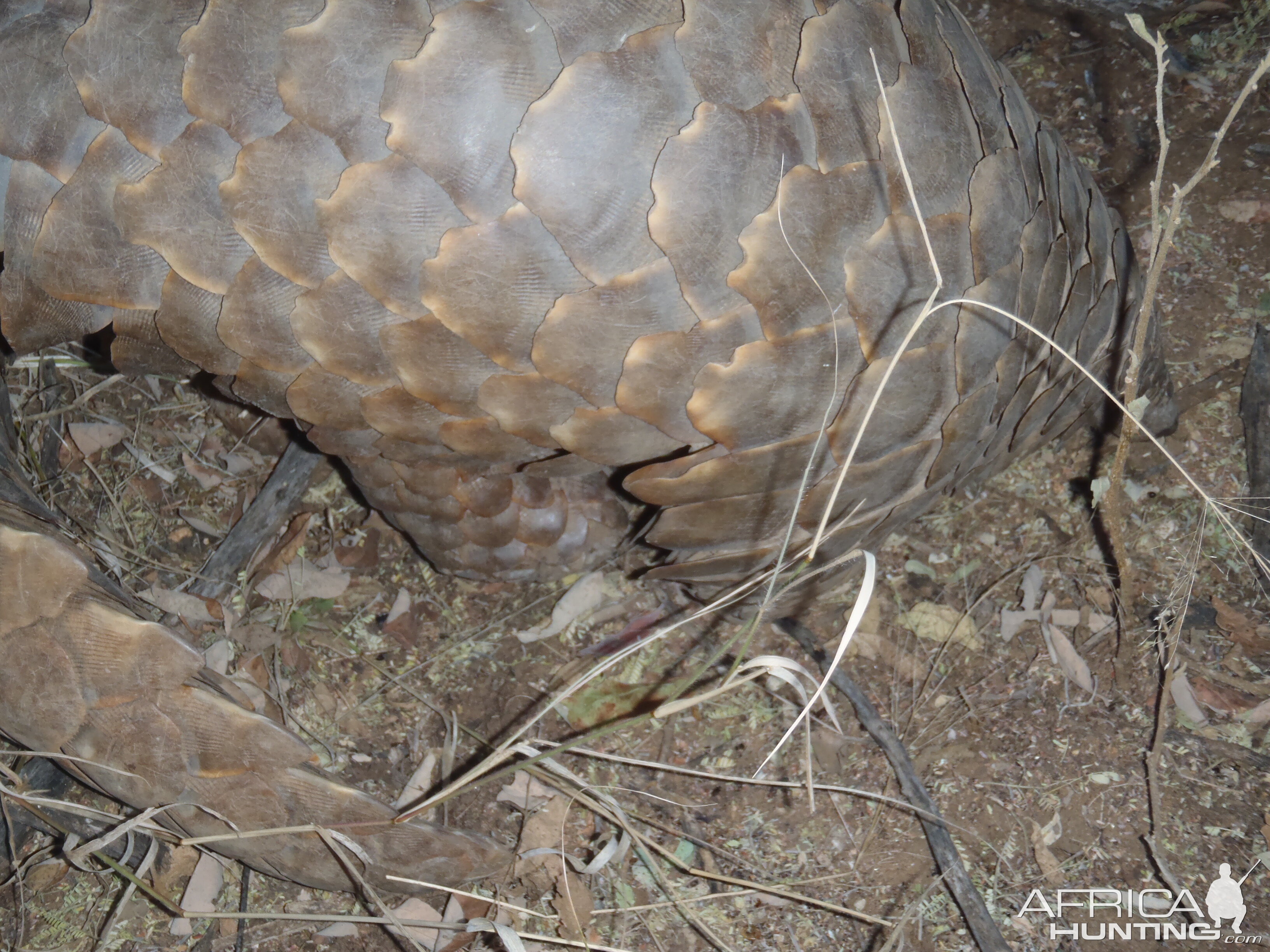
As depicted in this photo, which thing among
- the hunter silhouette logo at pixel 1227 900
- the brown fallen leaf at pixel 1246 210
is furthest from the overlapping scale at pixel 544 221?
the brown fallen leaf at pixel 1246 210

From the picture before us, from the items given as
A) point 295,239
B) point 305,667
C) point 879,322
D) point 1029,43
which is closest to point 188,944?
point 305,667

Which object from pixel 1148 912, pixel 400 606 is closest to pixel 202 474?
pixel 400 606

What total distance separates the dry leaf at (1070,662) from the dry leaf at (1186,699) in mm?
158

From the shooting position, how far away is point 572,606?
230cm

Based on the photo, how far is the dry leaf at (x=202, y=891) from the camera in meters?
1.89

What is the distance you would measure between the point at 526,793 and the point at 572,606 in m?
0.44

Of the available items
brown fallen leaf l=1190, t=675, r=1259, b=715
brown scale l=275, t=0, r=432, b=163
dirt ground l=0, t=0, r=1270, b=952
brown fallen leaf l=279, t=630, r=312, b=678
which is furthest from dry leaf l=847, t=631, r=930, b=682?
brown scale l=275, t=0, r=432, b=163

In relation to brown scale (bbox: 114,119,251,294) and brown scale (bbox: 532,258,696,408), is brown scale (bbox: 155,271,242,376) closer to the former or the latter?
brown scale (bbox: 114,119,251,294)

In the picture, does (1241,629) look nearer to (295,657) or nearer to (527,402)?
(527,402)

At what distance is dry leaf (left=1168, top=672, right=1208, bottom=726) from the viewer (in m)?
2.04

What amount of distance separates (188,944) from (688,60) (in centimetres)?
182

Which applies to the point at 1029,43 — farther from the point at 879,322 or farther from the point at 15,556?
the point at 15,556

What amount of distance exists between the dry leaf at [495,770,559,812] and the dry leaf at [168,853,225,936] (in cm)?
56

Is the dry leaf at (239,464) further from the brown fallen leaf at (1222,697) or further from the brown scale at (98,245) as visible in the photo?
the brown fallen leaf at (1222,697)
